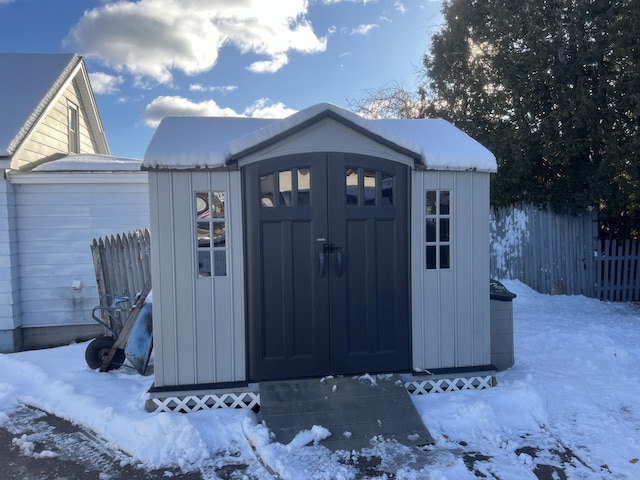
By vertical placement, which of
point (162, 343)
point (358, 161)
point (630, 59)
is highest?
point (630, 59)

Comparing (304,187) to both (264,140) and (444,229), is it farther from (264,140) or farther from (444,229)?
(444,229)

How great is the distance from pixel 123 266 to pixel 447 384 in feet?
16.0

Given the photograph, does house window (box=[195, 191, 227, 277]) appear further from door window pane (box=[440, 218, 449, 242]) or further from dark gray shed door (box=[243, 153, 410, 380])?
door window pane (box=[440, 218, 449, 242])

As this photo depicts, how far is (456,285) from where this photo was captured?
5.09 metres

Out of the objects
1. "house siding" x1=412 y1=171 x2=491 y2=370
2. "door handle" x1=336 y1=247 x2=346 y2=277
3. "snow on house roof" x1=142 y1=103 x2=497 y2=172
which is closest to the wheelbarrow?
"snow on house roof" x1=142 y1=103 x2=497 y2=172

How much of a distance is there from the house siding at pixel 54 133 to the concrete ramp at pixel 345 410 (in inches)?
251

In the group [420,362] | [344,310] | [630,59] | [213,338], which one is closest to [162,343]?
[213,338]

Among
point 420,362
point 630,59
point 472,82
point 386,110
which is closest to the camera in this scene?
point 420,362

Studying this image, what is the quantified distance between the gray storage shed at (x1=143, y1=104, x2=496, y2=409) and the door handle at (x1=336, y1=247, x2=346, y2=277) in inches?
1.0

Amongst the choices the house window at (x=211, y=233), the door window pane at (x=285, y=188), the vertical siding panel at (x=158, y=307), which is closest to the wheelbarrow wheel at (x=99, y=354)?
the vertical siding panel at (x=158, y=307)

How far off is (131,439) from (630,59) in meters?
10.1

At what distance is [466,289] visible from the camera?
16.8 ft

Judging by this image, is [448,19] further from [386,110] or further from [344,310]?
[344,310]

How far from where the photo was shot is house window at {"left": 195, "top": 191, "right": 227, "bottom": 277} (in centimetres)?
464
